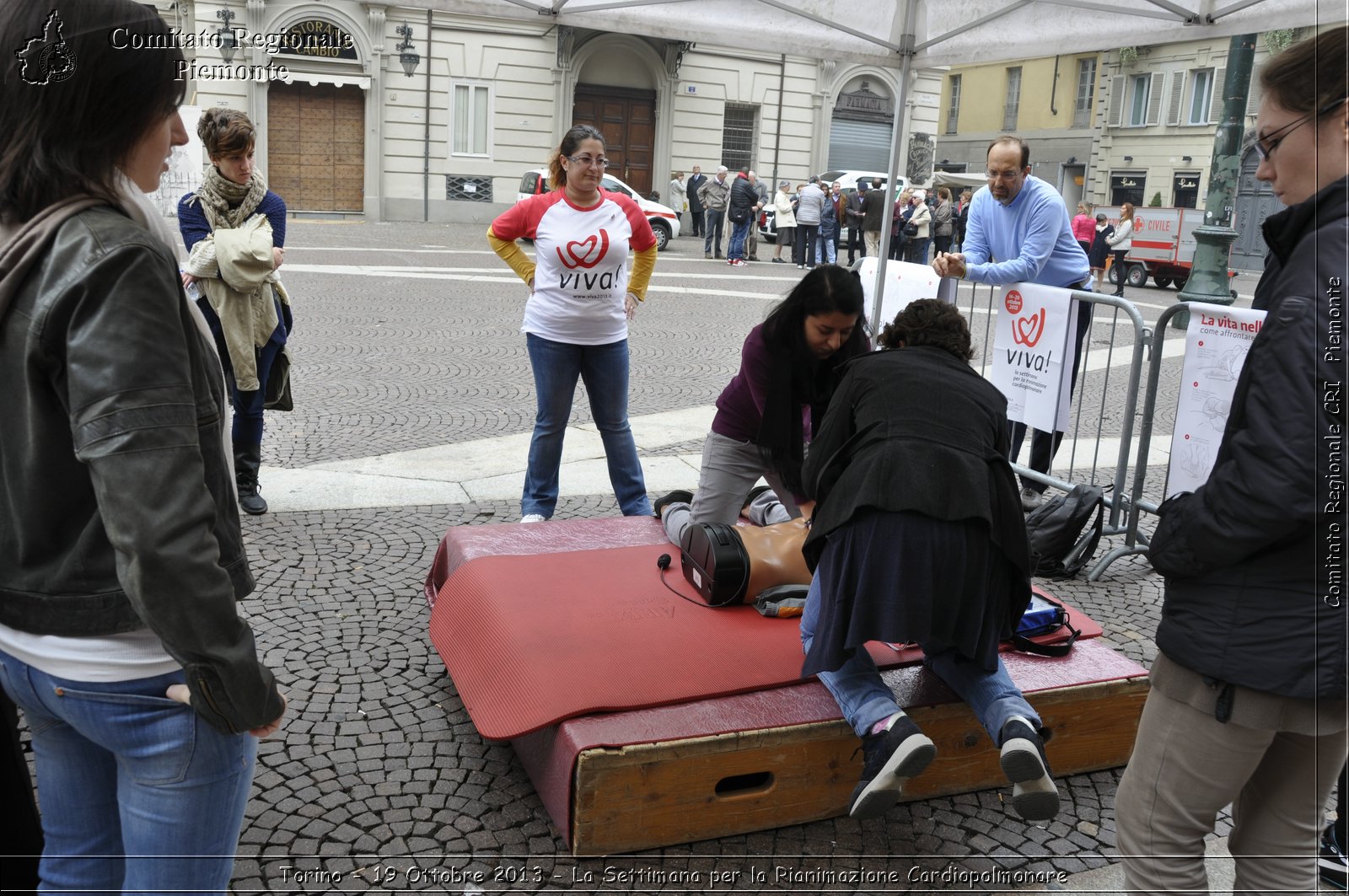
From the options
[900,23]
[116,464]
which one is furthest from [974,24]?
[116,464]

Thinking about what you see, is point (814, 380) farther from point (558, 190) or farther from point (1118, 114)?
point (1118, 114)

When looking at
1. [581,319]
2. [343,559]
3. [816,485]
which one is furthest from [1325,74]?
[343,559]

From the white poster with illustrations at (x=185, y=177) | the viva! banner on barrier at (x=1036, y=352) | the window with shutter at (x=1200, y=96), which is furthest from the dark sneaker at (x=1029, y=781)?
the window with shutter at (x=1200, y=96)

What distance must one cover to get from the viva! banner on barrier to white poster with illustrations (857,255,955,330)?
33 centimetres

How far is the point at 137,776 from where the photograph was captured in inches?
64.9

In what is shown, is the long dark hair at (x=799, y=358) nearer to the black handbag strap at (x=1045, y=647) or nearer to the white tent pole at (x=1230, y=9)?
the black handbag strap at (x=1045, y=647)

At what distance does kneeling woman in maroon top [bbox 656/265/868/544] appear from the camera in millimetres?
3928

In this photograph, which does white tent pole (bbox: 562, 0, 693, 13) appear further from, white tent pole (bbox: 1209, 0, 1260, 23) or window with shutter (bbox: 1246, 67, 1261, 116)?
window with shutter (bbox: 1246, 67, 1261, 116)

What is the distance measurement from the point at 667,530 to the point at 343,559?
5.00 ft

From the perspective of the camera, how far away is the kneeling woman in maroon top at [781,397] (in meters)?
3.93

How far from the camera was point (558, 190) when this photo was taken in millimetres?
5188

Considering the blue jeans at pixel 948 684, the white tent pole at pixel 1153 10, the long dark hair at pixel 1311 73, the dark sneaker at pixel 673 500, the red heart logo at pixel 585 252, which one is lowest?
the blue jeans at pixel 948 684

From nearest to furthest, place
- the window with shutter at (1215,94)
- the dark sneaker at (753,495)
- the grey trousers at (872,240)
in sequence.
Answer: the dark sneaker at (753,495), the grey trousers at (872,240), the window with shutter at (1215,94)

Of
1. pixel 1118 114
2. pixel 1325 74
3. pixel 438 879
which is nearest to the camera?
pixel 1325 74
